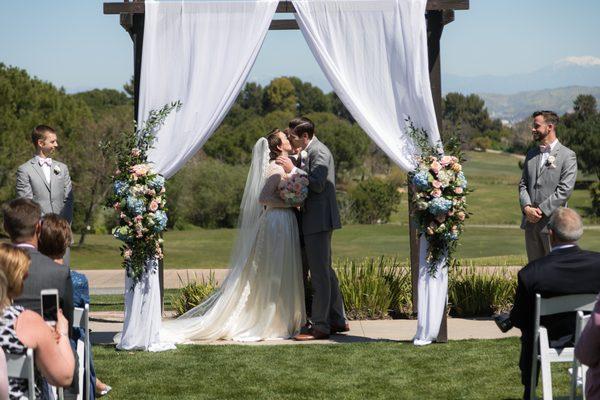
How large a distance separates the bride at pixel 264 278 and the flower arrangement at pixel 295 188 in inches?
4.1

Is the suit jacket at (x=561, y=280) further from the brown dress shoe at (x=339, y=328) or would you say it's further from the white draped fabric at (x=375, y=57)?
the brown dress shoe at (x=339, y=328)

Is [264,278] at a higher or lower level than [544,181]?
lower

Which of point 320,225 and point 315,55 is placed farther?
point 320,225

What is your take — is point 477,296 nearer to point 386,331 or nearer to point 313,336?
point 386,331

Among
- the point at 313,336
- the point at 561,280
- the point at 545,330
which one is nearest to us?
the point at 545,330

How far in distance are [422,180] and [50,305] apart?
420cm

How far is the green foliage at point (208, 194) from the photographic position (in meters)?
31.8

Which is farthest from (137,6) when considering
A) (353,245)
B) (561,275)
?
(353,245)

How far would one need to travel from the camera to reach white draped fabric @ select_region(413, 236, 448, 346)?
8.63m

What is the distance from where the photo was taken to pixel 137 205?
8.33 m

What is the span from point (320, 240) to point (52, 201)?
7.98ft

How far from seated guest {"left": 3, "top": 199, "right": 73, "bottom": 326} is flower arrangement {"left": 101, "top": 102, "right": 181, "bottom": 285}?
2.94 meters

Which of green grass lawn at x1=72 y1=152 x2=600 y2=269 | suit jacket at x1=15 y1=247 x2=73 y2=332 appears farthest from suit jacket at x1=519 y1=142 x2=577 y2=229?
green grass lawn at x1=72 y1=152 x2=600 y2=269

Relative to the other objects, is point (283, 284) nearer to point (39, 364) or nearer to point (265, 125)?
point (39, 364)
